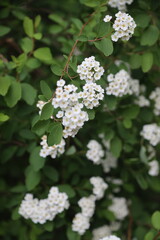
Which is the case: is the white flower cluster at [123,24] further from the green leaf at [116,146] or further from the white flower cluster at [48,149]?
the green leaf at [116,146]

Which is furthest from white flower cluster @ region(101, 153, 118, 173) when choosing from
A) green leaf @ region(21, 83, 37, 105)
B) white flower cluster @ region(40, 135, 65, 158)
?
green leaf @ region(21, 83, 37, 105)

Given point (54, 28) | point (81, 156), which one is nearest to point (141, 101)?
point (81, 156)

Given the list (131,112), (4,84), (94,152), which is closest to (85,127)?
(94,152)

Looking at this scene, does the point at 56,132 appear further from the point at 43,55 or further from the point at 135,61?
the point at 135,61

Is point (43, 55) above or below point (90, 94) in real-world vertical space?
below

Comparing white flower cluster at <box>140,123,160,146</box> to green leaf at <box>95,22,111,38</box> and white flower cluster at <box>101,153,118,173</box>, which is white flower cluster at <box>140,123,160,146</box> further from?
green leaf at <box>95,22,111,38</box>

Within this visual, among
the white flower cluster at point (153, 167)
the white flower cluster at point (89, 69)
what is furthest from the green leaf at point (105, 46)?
the white flower cluster at point (153, 167)

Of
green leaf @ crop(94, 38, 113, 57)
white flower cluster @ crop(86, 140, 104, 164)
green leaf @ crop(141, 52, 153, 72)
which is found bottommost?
white flower cluster @ crop(86, 140, 104, 164)

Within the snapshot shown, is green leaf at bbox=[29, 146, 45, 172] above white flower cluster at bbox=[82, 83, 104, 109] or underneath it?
underneath
